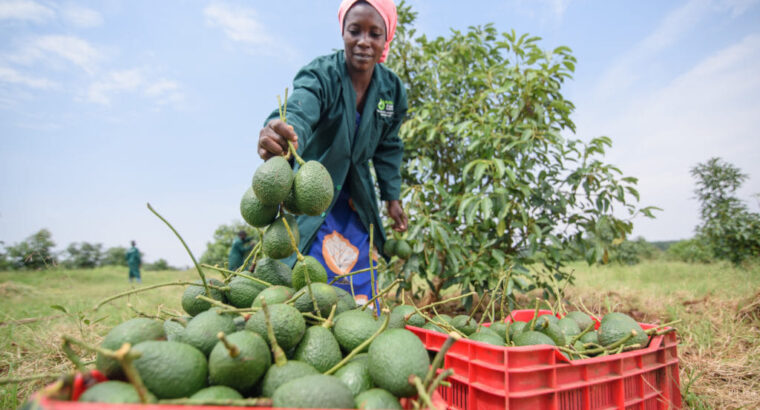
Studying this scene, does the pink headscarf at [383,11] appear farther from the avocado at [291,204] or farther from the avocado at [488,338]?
the avocado at [488,338]

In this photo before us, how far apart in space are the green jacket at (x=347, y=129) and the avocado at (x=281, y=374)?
3.37ft

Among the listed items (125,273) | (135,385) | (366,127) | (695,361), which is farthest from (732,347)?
(125,273)

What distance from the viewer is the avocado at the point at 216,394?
2.87ft

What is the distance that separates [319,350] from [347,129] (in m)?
1.61

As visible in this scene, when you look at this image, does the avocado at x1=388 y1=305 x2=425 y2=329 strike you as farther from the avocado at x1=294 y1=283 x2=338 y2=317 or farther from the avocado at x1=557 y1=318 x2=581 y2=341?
the avocado at x1=557 y1=318 x2=581 y2=341

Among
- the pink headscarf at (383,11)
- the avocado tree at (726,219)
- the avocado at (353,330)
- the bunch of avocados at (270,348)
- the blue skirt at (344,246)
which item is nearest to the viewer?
the bunch of avocados at (270,348)

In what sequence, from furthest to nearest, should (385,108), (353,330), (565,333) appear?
(385,108) → (565,333) → (353,330)

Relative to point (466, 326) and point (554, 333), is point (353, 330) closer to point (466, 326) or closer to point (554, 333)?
point (466, 326)

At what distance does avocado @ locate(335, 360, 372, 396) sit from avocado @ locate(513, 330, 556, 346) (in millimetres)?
616

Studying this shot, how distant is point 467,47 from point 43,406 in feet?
13.4

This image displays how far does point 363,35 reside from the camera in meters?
2.23

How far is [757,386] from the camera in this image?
2.09 meters

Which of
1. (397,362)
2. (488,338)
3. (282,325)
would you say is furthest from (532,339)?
(282,325)

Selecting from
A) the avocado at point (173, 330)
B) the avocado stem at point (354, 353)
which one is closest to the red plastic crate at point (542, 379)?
the avocado stem at point (354, 353)
